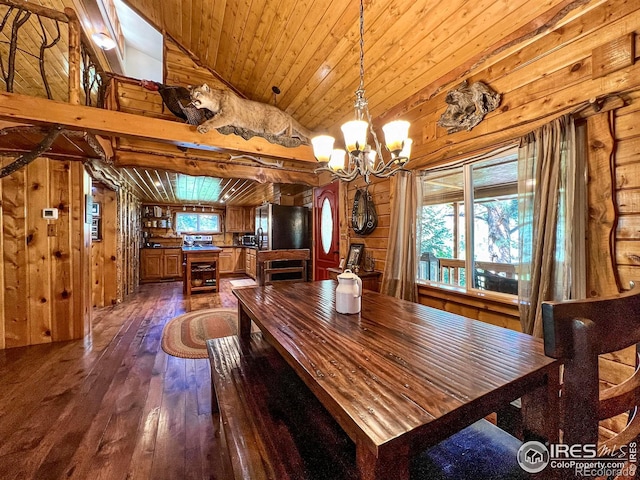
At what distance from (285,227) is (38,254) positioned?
10.8ft

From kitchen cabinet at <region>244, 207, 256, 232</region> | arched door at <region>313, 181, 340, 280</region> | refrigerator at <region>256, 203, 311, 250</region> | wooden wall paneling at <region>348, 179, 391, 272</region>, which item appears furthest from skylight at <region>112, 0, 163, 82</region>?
wooden wall paneling at <region>348, 179, 391, 272</region>

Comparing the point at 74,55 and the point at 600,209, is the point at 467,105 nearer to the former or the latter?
the point at 600,209

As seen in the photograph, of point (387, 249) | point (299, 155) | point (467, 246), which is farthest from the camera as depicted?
point (299, 155)

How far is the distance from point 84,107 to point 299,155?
2.08 meters

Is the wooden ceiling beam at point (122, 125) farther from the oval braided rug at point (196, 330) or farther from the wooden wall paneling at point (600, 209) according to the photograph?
the wooden wall paneling at point (600, 209)

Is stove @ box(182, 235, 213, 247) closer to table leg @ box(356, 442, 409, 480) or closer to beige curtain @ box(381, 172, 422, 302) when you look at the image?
beige curtain @ box(381, 172, 422, 302)

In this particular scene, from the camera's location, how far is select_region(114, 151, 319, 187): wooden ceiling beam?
3.32m

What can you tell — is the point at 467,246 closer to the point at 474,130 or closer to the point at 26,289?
the point at 474,130

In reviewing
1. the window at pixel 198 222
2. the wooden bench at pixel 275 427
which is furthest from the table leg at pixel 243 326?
the window at pixel 198 222

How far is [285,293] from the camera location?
1914mm

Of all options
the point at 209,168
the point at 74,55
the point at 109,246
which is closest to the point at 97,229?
the point at 109,246

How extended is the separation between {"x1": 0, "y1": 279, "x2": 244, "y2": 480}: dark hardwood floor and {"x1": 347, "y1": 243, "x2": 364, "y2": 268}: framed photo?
1.90m

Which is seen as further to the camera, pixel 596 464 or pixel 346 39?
pixel 346 39

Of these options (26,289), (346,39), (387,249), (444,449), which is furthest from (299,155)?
(26,289)
